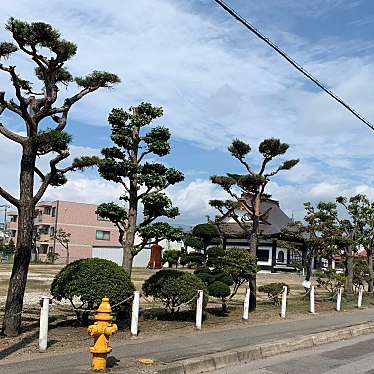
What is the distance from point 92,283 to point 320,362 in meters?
4.54

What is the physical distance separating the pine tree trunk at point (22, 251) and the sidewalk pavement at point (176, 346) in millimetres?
1603

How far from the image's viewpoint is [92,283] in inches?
419

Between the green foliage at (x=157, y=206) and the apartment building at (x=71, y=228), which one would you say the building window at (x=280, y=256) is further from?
the green foliage at (x=157, y=206)

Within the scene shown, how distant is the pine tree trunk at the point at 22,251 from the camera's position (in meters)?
9.80

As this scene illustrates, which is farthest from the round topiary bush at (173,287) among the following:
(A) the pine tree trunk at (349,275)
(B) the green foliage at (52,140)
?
(A) the pine tree trunk at (349,275)

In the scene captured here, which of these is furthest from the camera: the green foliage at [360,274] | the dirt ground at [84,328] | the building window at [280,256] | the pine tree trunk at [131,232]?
the building window at [280,256]

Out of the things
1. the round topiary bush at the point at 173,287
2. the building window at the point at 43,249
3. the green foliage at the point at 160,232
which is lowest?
the building window at the point at 43,249

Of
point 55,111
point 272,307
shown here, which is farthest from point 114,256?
point 55,111

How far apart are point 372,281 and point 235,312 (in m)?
13.8

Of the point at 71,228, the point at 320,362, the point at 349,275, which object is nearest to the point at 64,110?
the point at 320,362

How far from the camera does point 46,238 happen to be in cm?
7006

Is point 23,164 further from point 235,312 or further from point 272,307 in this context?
point 272,307

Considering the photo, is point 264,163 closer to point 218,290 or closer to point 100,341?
point 218,290

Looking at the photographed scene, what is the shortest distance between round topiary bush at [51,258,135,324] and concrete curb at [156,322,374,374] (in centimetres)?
254
